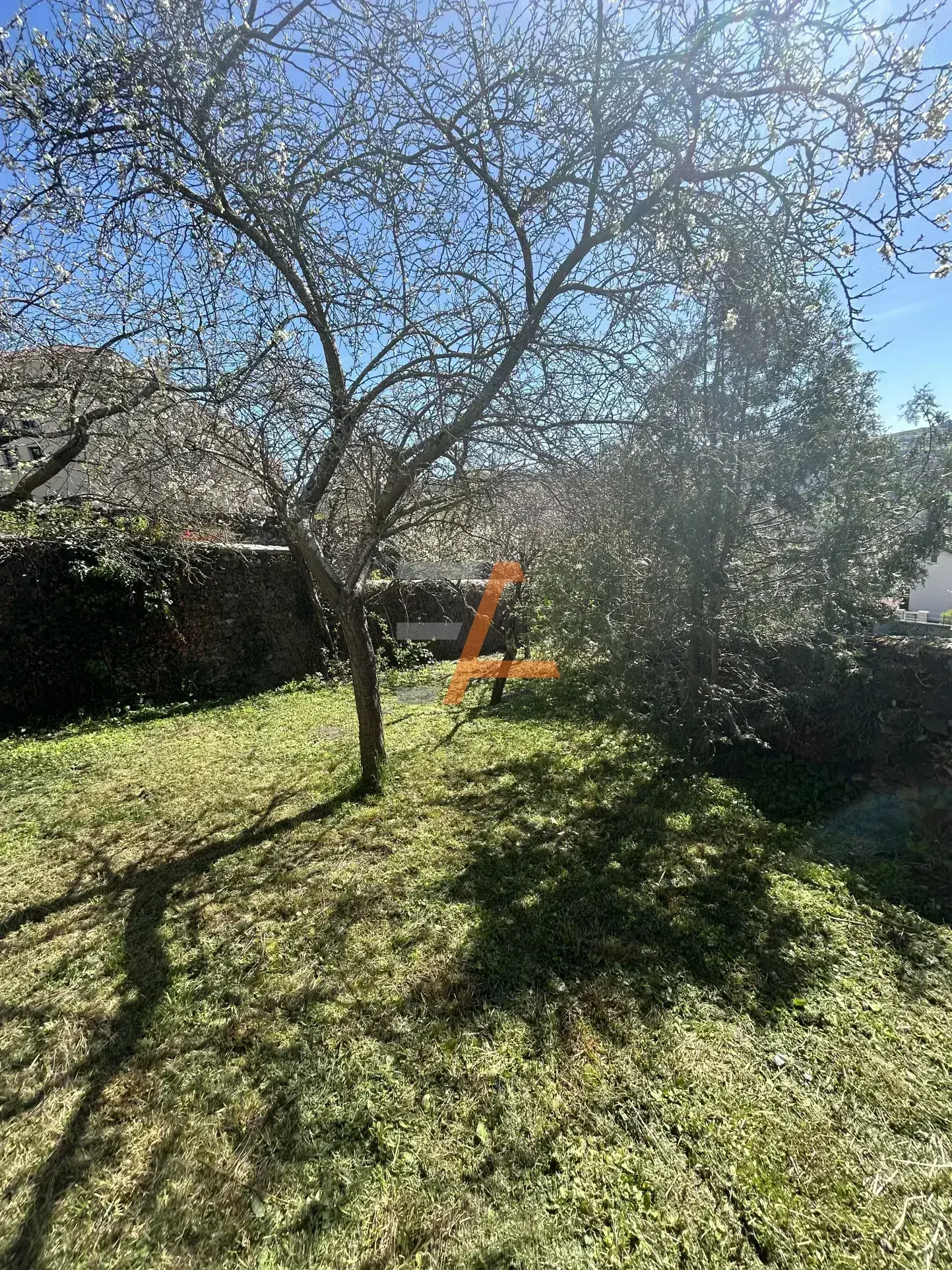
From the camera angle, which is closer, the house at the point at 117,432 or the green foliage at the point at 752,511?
the house at the point at 117,432

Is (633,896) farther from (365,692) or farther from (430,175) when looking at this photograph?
(430,175)

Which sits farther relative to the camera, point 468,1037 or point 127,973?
point 127,973

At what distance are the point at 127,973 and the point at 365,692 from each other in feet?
7.61

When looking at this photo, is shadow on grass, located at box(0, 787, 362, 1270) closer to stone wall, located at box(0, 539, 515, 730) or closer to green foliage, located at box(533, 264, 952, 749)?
stone wall, located at box(0, 539, 515, 730)

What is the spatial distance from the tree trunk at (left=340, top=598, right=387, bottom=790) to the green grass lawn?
0.42 metres

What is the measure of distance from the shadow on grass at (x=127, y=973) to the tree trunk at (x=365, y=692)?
236 mm

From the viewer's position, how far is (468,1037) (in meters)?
2.17

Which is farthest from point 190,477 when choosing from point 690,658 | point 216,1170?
point 690,658

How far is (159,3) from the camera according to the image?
7.20 ft

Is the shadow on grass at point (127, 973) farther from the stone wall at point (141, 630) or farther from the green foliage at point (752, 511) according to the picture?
the stone wall at point (141, 630)

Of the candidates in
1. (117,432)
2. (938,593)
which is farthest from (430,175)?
(938,593)

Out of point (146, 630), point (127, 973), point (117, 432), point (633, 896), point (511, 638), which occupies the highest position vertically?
point (117, 432)

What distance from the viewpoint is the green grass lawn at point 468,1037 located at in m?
1.56

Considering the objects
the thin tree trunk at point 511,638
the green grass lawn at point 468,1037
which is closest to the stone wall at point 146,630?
the thin tree trunk at point 511,638
